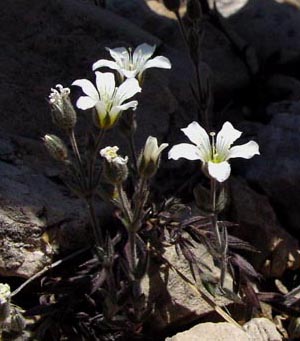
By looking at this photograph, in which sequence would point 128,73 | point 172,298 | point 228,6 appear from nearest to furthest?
point 128,73 → point 172,298 → point 228,6

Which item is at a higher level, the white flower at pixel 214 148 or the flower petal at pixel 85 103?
the flower petal at pixel 85 103

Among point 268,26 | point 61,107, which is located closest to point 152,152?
point 61,107

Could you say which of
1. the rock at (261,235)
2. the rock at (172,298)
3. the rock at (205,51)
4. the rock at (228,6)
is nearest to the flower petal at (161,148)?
the rock at (172,298)

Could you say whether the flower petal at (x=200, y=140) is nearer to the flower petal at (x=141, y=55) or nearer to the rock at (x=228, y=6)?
the flower petal at (x=141, y=55)

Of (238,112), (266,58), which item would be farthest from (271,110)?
(266,58)

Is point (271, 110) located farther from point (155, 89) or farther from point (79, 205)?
point (79, 205)

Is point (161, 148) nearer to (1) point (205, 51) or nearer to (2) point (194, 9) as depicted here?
(2) point (194, 9)

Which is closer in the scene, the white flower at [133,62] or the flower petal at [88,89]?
the flower petal at [88,89]
